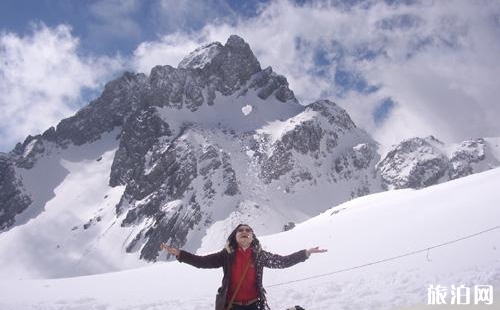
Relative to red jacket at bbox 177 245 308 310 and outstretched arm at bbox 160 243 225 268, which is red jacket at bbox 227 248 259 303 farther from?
outstretched arm at bbox 160 243 225 268

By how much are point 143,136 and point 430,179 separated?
318 feet

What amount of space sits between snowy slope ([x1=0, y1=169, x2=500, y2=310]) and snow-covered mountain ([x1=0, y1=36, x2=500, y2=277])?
9649 centimetres

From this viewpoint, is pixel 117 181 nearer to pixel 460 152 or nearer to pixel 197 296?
pixel 460 152

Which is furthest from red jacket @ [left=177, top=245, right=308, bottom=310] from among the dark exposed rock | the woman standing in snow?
the dark exposed rock

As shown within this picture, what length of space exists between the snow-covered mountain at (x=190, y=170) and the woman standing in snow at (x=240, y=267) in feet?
360

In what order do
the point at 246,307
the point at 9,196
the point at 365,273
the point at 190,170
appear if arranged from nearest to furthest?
the point at 246,307 → the point at 365,273 → the point at 190,170 → the point at 9,196

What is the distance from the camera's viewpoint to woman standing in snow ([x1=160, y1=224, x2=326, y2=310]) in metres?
6.92

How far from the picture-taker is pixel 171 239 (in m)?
121

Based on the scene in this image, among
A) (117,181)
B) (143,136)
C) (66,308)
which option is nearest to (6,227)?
(117,181)

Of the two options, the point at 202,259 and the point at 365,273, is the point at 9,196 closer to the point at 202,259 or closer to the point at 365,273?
the point at 365,273

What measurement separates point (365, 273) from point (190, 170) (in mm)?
129551
